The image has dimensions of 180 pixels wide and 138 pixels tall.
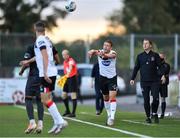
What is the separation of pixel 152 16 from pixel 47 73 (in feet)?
200

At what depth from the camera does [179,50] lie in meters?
43.0

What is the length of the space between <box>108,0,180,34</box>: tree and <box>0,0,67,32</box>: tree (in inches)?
526

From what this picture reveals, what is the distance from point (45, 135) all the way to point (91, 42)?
28.0 m

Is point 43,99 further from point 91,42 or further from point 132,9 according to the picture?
point 132,9

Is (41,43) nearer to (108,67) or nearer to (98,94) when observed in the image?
(108,67)

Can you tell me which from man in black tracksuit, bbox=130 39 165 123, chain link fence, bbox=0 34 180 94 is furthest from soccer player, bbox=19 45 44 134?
chain link fence, bbox=0 34 180 94

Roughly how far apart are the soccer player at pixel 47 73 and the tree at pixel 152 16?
190ft

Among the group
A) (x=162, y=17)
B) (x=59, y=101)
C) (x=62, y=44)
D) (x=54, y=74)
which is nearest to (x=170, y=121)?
(x=54, y=74)

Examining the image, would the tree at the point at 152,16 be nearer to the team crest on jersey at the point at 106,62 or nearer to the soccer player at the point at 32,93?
the team crest on jersey at the point at 106,62

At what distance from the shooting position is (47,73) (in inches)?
551

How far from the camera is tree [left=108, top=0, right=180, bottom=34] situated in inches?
2857

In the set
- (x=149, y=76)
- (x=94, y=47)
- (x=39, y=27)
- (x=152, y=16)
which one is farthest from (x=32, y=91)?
(x=152, y=16)

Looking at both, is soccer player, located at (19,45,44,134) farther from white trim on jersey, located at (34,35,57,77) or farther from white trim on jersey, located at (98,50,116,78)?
white trim on jersey, located at (98,50,116,78)

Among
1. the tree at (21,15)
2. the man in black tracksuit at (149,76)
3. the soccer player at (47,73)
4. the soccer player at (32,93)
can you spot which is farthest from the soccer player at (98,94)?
the tree at (21,15)
